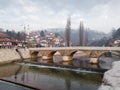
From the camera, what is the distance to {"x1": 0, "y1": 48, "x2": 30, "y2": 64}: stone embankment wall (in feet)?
205

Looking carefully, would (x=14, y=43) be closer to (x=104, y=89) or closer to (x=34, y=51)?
(x=34, y=51)

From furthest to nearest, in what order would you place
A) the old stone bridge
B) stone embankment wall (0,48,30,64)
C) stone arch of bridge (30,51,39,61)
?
stone arch of bridge (30,51,39,61) → stone embankment wall (0,48,30,64) → the old stone bridge

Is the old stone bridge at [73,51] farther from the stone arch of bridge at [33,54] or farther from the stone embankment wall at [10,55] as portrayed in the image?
the stone embankment wall at [10,55]

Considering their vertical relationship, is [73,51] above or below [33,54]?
above

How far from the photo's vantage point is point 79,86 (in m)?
30.1

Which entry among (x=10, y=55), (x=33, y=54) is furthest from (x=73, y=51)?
(x=33, y=54)

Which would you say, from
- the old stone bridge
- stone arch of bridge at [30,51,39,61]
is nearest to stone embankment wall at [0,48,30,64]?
stone arch of bridge at [30,51,39,61]

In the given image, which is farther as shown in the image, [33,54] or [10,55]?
[33,54]

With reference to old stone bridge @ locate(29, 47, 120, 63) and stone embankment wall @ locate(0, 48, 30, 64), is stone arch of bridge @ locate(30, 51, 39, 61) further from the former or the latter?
stone embankment wall @ locate(0, 48, 30, 64)

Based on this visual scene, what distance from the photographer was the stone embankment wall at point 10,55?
62.5 meters

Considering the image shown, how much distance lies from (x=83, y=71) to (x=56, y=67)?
8.77 meters

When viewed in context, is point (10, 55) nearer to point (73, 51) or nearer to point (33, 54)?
point (33, 54)

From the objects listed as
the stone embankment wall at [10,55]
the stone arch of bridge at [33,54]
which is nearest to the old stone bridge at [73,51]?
the stone arch of bridge at [33,54]

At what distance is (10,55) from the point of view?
2653 inches
